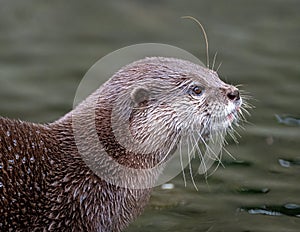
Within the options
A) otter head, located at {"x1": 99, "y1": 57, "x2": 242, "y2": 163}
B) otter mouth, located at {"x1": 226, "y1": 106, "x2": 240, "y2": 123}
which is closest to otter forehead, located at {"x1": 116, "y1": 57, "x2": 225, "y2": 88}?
otter head, located at {"x1": 99, "y1": 57, "x2": 242, "y2": 163}

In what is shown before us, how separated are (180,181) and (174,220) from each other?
58 centimetres

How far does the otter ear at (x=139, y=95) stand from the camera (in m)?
4.93

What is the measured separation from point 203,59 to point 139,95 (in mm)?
2878

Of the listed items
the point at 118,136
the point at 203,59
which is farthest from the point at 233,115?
the point at 203,59

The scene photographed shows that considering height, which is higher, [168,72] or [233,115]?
[168,72]

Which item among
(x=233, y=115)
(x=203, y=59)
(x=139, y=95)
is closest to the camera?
(x=139, y=95)

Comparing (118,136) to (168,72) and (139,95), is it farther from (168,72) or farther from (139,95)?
(168,72)

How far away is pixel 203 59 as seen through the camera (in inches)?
305

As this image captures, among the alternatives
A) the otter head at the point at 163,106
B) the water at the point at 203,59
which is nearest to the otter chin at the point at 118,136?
the otter head at the point at 163,106

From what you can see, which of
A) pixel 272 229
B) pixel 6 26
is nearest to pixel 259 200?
pixel 272 229

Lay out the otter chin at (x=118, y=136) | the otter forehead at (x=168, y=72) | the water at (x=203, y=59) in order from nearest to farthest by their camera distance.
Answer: the otter chin at (x=118, y=136) → the otter forehead at (x=168, y=72) → the water at (x=203, y=59)

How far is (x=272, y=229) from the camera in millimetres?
5438

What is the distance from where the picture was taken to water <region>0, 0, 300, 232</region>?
18.8 ft

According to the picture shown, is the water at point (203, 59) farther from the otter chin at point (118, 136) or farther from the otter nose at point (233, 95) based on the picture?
the otter nose at point (233, 95)
